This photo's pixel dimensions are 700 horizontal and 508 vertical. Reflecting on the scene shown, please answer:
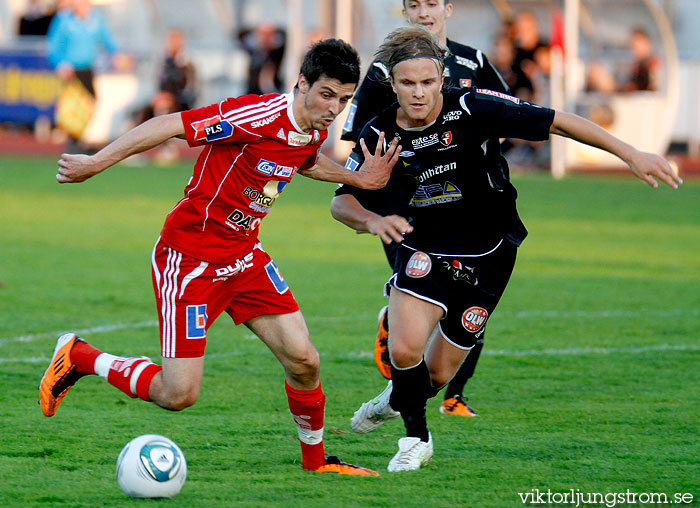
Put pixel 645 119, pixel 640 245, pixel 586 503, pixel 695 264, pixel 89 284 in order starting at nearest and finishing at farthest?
1. pixel 586 503
2. pixel 89 284
3. pixel 695 264
4. pixel 640 245
5. pixel 645 119

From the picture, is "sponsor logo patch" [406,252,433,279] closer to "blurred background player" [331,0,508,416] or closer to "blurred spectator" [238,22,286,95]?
"blurred background player" [331,0,508,416]

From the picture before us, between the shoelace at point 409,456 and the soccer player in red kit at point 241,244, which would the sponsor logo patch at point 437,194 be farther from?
the shoelace at point 409,456

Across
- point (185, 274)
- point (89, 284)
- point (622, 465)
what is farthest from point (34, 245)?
point (622, 465)

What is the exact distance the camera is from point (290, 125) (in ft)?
16.4

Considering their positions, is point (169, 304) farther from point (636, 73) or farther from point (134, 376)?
point (636, 73)

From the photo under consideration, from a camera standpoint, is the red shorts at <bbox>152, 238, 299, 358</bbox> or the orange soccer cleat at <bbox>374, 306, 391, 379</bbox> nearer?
the red shorts at <bbox>152, 238, 299, 358</bbox>

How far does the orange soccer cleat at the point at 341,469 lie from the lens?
16.3ft

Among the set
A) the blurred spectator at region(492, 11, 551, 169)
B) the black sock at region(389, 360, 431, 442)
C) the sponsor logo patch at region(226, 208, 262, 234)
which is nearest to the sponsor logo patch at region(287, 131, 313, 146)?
the sponsor logo patch at region(226, 208, 262, 234)

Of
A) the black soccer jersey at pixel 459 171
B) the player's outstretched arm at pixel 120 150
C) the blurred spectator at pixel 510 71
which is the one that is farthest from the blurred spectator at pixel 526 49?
the player's outstretched arm at pixel 120 150

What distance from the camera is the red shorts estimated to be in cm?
503

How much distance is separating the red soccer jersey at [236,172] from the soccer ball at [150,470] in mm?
903

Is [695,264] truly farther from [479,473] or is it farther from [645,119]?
[645,119]

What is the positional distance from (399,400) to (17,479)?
171 cm

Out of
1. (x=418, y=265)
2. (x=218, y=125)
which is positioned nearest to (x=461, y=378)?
(x=418, y=265)
